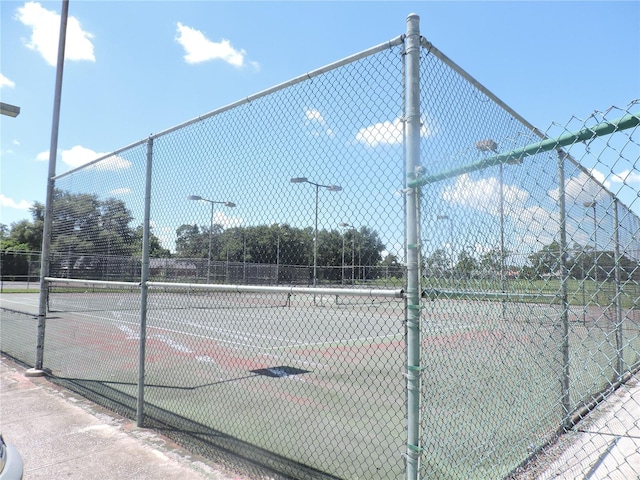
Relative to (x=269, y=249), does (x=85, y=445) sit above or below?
below

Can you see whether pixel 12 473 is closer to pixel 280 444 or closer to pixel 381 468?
pixel 280 444

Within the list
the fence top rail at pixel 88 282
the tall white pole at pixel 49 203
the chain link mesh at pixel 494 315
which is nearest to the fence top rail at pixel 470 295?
the chain link mesh at pixel 494 315

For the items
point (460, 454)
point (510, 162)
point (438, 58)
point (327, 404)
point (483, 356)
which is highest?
point (438, 58)

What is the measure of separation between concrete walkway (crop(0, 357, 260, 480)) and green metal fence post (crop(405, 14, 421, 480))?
1.80 metres

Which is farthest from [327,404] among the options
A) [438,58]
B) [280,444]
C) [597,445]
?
[438,58]

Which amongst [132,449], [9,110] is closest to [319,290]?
[132,449]

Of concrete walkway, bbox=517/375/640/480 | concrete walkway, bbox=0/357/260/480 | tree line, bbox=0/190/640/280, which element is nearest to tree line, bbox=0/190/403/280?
tree line, bbox=0/190/640/280

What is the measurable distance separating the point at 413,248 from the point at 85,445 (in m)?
3.76

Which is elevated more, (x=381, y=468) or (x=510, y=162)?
(x=510, y=162)

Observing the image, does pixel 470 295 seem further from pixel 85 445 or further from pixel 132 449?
pixel 85 445

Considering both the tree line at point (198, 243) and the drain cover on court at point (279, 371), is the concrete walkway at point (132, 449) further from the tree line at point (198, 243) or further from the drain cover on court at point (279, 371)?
the drain cover on court at point (279, 371)

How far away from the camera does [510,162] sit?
2.86 meters

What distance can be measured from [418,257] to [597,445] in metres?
3.08

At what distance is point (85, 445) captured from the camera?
158 inches
